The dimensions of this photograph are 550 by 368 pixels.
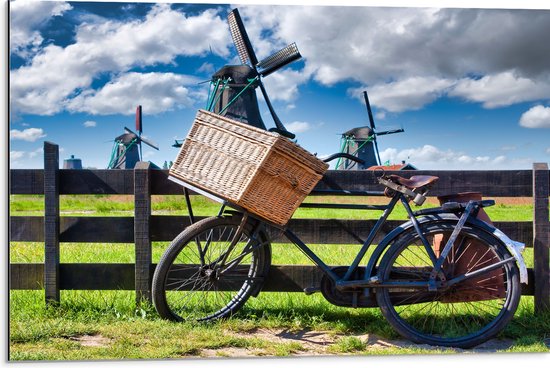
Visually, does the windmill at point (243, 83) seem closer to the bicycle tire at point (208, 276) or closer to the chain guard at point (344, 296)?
the bicycle tire at point (208, 276)

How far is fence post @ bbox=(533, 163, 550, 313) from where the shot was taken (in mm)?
3459

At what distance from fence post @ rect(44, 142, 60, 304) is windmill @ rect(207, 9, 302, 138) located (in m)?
15.5

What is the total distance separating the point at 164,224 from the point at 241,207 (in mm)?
808

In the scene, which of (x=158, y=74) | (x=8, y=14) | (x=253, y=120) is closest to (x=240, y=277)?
(x=8, y=14)

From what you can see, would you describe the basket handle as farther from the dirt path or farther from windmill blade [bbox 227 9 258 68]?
windmill blade [bbox 227 9 258 68]

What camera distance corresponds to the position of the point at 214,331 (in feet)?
10.3

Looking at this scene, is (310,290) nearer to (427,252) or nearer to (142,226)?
(427,252)

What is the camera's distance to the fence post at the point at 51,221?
3.54 metres

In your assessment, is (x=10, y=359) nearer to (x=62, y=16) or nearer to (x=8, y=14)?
(x=8, y=14)

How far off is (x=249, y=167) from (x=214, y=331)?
1051 mm

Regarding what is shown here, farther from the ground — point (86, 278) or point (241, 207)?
point (241, 207)

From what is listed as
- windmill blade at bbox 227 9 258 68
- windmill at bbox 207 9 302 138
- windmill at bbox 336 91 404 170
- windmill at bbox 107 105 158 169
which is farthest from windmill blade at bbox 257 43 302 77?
windmill at bbox 107 105 158 169

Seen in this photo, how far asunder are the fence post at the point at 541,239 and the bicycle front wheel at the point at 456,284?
41 centimetres

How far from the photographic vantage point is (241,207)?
10.1 feet
